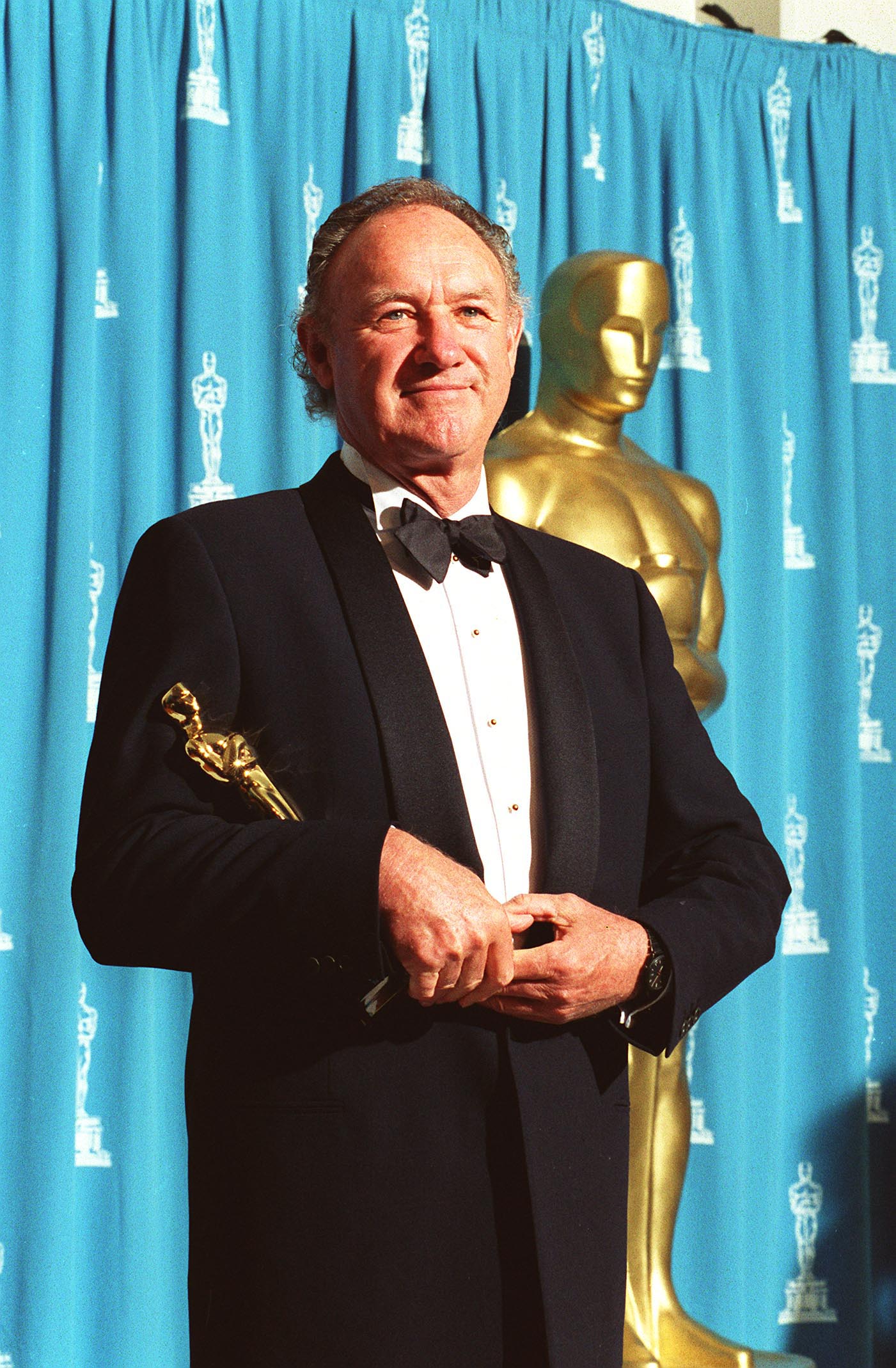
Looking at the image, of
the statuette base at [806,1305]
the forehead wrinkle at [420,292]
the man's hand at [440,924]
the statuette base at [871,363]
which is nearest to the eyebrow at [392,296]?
the forehead wrinkle at [420,292]

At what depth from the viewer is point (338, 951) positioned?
1009mm

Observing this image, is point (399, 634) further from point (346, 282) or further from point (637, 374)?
point (637, 374)

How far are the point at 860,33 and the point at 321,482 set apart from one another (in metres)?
2.60

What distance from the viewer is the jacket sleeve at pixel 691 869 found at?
3.74 ft

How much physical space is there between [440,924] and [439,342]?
49 cm

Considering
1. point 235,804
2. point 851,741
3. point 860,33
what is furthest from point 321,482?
point 860,33

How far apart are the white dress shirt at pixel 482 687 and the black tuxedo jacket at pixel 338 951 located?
0.02 m

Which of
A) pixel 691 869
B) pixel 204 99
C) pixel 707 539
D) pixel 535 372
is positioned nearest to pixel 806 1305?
pixel 707 539

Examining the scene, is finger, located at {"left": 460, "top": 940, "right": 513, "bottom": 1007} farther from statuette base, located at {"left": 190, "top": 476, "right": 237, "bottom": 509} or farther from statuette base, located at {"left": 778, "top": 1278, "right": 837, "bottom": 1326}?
statuette base, located at {"left": 778, "top": 1278, "right": 837, "bottom": 1326}

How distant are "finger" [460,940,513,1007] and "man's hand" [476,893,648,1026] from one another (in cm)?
3

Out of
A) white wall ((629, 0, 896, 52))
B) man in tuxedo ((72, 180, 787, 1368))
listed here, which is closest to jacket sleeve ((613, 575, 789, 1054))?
man in tuxedo ((72, 180, 787, 1368))

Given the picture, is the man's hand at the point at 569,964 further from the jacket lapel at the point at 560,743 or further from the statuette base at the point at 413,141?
the statuette base at the point at 413,141

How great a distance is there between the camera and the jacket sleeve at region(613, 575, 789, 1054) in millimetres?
1139

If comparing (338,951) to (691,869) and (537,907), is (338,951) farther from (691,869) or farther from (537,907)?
(691,869)
